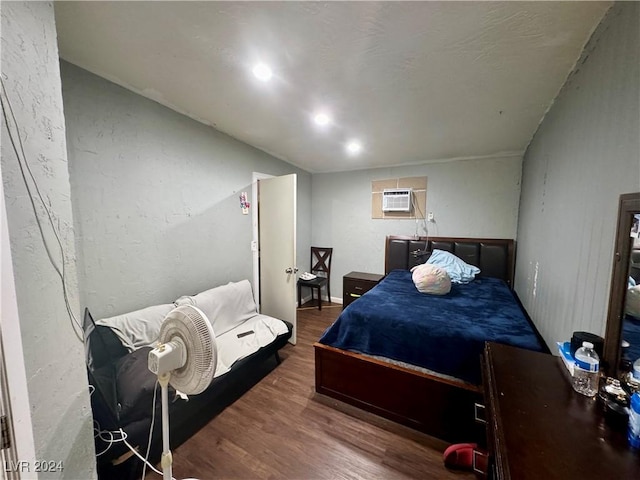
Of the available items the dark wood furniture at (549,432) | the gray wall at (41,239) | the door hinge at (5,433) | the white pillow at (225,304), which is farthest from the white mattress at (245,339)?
Answer: the dark wood furniture at (549,432)

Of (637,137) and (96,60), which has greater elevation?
(96,60)

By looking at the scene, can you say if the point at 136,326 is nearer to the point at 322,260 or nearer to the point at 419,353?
the point at 419,353

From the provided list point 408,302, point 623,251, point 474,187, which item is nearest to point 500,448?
point 623,251

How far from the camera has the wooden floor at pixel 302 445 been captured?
1387 millimetres

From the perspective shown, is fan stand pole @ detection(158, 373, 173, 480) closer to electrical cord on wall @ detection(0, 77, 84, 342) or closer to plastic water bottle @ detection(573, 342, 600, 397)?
electrical cord on wall @ detection(0, 77, 84, 342)

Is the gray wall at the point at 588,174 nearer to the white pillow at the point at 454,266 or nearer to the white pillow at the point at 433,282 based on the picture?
the white pillow at the point at 433,282

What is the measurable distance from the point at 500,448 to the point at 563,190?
1612 mm

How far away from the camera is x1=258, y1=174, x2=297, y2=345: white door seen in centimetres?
272

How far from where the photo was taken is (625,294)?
32.1 inches

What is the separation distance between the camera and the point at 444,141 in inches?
107

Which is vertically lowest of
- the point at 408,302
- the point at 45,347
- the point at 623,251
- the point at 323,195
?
the point at 408,302

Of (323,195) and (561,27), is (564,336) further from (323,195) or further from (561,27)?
(323,195)

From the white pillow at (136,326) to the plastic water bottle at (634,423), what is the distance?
2185 millimetres

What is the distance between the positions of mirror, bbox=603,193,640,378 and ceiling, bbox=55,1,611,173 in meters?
0.95
